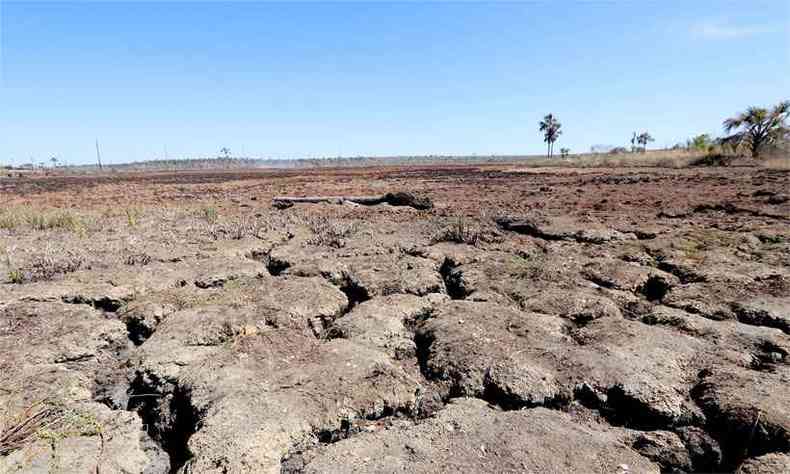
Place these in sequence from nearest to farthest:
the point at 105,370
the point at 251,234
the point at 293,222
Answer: the point at 105,370 → the point at 251,234 → the point at 293,222

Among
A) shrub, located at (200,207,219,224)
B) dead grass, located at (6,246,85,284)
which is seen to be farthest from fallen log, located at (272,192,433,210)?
dead grass, located at (6,246,85,284)

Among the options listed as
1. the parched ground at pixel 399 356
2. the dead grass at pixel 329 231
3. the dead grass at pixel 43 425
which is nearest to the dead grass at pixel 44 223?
the parched ground at pixel 399 356

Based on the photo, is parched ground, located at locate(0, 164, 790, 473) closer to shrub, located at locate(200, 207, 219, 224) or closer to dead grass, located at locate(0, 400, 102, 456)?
dead grass, located at locate(0, 400, 102, 456)

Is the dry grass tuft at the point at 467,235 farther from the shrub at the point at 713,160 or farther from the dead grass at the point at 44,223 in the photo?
the shrub at the point at 713,160

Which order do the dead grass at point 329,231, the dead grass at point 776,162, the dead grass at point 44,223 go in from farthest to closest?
the dead grass at point 776,162 < the dead grass at point 44,223 < the dead grass at point 329,231

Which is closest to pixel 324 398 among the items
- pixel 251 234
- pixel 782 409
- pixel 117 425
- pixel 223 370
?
pixel 223 370

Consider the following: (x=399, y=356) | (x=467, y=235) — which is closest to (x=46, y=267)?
(x=399, y=356)

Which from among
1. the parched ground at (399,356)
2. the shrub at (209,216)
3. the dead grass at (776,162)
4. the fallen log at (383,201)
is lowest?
the parched ground at (399,356)

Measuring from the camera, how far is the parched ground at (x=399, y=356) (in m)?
1.99

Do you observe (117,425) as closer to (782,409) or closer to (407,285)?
Result: (407,285)

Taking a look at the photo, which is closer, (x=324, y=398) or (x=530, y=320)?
(x=324, y=398)

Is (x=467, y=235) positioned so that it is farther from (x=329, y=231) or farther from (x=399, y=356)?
(x=399, y=356)

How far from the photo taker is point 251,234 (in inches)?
239

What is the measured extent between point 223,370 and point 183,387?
0.73ft
